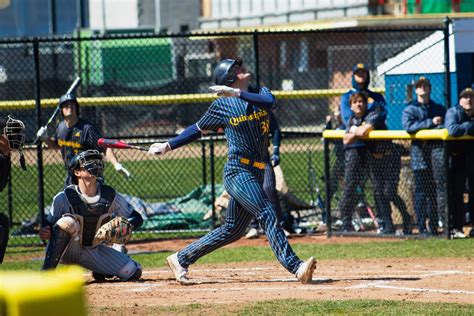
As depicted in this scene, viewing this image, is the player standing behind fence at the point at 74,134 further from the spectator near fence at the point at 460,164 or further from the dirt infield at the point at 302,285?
the spectator near fence at the point at 460,164

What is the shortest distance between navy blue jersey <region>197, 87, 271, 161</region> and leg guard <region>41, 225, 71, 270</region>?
147cm

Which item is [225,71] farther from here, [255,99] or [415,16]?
[415,16]

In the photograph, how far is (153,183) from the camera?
18.8 metres

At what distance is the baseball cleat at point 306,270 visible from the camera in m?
8.31

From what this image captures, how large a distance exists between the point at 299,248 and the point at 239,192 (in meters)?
3.28

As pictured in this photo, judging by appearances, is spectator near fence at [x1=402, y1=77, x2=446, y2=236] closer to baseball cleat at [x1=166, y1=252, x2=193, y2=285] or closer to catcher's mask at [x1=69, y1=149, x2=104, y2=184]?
baseball cleat at [x1=166, y1=252, x2=193, y2=285]

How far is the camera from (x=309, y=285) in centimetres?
853

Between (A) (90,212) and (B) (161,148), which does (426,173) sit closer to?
(B) (161,148)

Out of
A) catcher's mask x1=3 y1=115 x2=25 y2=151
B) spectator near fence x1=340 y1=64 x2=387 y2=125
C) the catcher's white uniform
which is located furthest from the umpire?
spectator near fence x1=340 y1=64 x2=387 y2=125

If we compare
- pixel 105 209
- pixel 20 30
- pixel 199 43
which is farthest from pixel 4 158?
pixel 20 30

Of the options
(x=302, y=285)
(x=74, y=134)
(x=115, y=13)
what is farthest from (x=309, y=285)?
(x=115, y=13)

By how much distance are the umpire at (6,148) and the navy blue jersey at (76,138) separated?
286 cm

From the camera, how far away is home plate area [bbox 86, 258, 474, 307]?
7922 mm

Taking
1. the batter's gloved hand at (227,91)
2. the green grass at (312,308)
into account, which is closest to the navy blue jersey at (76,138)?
the batter's gloved hand at (227,91)
